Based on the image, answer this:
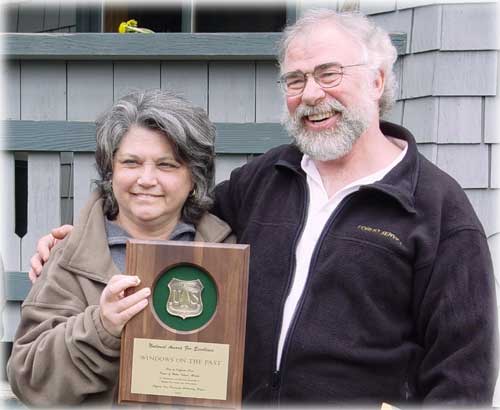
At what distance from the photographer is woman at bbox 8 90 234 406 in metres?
2.01

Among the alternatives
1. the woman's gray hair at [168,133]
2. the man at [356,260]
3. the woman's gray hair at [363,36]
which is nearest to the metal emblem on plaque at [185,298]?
the man at [356,260]

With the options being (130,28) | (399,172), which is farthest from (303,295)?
(130,28)

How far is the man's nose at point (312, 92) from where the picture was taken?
2215 millimetres

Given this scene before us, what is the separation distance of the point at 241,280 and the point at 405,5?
1948 millimetres

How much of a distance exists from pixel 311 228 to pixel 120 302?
605 mm

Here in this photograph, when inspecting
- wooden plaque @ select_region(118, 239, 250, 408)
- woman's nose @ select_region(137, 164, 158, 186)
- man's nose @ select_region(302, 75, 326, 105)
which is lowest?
wooden plaque @ select_region(118, 239, 250, 408)

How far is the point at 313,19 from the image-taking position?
7.61 ft

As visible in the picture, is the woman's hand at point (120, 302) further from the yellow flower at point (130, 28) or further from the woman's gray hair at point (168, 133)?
the yellow flower at point (130, 28)

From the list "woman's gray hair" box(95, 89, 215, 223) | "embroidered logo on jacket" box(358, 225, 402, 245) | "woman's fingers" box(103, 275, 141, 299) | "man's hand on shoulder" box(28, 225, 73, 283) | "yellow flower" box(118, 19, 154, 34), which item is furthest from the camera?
"yellow flower" box(118, 19, 154, 34)

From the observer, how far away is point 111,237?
88.7 inches

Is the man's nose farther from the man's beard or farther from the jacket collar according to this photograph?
the jacket collar

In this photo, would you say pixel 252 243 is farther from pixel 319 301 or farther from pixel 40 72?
pixel 40 72

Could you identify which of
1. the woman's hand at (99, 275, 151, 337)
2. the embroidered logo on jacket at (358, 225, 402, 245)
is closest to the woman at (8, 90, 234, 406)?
the woman's hand at (99, 275, 151, 337)

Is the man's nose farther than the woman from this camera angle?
Yes
